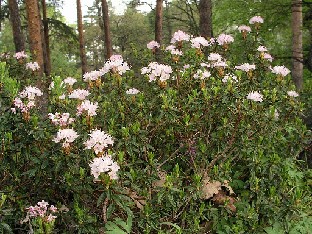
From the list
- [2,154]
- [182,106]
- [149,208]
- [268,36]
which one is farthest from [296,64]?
[2,154]

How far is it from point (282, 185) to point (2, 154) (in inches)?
116

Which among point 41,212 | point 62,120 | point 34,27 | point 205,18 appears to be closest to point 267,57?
point 62,120

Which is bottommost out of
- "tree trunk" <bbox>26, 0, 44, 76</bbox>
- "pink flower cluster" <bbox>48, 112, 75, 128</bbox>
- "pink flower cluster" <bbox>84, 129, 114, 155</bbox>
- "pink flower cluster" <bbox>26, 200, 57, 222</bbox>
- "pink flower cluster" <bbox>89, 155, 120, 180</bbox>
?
"pink flower cluster" <bbox>26, 200, 57, 222</bbox>

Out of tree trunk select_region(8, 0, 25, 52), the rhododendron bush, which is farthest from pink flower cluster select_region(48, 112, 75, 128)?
tree trunk select_region(8, 0, 25, 52)

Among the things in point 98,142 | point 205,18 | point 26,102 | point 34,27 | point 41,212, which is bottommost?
point 41,212

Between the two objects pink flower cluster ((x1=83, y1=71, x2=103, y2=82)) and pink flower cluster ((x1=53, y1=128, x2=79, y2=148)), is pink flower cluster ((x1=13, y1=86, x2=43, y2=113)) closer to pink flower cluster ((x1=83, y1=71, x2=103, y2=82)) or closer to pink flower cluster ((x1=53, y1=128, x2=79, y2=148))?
pink flower cluster ((x1=53, y1=128, x2=79, y2=148))

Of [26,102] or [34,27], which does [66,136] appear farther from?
[34,27]

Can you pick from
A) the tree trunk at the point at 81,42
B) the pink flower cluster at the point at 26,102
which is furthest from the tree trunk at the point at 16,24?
the pink flower cluster at the point at 26,102

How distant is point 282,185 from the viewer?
4.14 metres

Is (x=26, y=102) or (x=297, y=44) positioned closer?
(x=26, y=102)

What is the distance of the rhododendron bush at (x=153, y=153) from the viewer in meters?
3.42

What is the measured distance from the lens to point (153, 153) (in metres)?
4.27

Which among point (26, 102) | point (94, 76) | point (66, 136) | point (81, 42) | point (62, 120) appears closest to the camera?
point (66, 136)

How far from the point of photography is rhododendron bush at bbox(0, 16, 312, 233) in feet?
11.2
